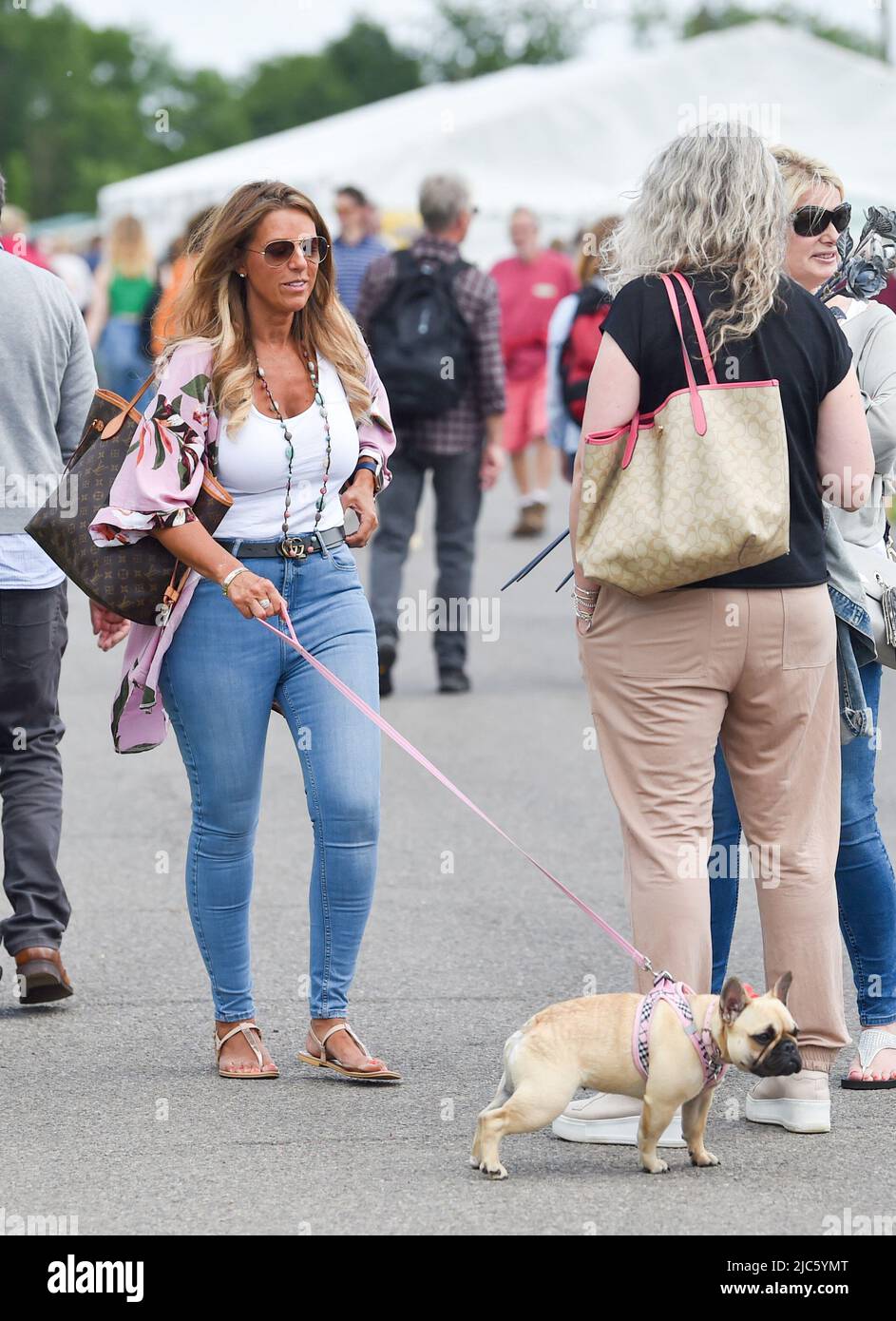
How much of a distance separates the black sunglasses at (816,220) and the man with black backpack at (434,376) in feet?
15.6

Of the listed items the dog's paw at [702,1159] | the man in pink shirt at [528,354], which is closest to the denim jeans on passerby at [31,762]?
the dog's paw at [702,1159]

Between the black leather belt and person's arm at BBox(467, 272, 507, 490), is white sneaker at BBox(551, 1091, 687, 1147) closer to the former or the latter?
the black leather belt

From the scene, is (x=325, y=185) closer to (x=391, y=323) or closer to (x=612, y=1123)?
(x=391, y=323)

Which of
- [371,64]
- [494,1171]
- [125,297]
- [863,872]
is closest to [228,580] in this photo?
[494,1171]

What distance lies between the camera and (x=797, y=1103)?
13.9 ft

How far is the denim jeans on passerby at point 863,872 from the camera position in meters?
4.55

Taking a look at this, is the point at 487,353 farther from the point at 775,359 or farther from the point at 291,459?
the point at 775,359

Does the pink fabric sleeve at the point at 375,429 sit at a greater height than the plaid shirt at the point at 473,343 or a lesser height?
lesser

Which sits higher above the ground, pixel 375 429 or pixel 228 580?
pixel 375 429

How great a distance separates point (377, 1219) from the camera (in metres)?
3.70

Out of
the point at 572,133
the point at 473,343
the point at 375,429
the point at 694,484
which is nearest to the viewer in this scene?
the point at 694,484

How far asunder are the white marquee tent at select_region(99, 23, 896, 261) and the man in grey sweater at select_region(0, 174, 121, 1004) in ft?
62.4

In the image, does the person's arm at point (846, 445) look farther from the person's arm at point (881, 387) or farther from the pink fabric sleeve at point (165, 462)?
the pink fabric sleeve at point (165, 462)

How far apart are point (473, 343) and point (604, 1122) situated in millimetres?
5764
